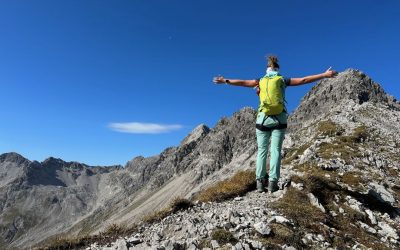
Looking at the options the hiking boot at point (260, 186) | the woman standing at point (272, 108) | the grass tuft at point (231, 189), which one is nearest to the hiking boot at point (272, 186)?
the woman standing at point (272, 108)

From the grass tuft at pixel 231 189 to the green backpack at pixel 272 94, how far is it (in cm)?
336

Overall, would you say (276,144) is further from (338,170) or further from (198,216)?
(338,170)

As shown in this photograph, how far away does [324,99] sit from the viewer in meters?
200

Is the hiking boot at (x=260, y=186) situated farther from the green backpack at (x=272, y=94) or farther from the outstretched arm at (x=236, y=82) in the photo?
the outstretched arm at (x=236, y=82)

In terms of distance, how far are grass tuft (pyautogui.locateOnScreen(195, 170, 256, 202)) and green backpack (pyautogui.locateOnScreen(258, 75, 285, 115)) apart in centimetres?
336

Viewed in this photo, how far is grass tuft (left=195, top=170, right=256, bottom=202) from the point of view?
46.8 feet

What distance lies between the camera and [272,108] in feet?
42.2

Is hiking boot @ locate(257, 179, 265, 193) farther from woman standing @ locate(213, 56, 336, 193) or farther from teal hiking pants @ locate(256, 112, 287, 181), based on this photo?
teal hiking pants @ locate(256, 112, 287, 181)

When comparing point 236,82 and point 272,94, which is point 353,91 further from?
point 272,94

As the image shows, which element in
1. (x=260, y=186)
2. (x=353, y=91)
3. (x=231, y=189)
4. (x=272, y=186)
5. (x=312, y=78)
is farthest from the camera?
(x=353, y=91)

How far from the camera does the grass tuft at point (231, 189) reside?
1427 centimetres

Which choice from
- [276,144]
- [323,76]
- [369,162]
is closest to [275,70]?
[323,76]

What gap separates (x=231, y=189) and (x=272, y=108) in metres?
3.75

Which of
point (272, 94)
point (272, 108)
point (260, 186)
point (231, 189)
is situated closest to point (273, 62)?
point (272, 94)
